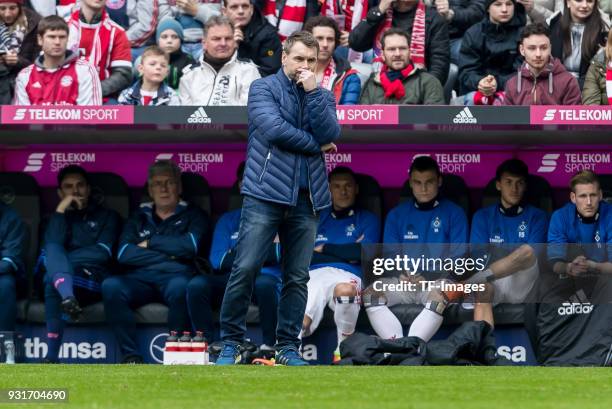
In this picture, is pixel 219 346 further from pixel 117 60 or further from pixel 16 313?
pixel 117 60

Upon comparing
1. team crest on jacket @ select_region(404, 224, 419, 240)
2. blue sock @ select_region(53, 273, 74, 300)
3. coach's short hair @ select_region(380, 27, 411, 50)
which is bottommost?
blue sock @ select_region(53, 273, 74, 300)

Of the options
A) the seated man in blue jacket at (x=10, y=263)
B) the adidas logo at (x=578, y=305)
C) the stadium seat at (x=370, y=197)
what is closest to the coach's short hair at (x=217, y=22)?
the stadium seat at (x=370, y=197)

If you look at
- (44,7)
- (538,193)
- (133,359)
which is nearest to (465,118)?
(538,193)

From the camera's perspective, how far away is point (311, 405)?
19.5ft

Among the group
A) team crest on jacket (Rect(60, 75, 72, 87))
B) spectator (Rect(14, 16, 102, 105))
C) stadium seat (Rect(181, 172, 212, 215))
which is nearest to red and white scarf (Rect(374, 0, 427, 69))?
stadium seat (Rect(181, 172, 212, 215))

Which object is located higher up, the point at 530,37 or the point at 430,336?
the point at 530,37

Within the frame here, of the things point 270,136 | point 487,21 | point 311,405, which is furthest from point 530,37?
point 311,405

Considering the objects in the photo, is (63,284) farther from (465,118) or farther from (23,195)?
(465,118)

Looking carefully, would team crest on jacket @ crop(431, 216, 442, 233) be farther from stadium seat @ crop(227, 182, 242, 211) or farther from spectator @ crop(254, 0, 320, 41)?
spectator @ crop(254, 0, 320, 41)

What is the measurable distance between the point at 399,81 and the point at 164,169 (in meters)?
2.06

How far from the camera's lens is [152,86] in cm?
1148

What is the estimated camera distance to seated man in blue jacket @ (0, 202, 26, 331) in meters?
10.6

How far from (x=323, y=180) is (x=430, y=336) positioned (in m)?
1.99

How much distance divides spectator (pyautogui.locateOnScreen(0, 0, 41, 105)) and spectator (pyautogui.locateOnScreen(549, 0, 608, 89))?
4.60 m
